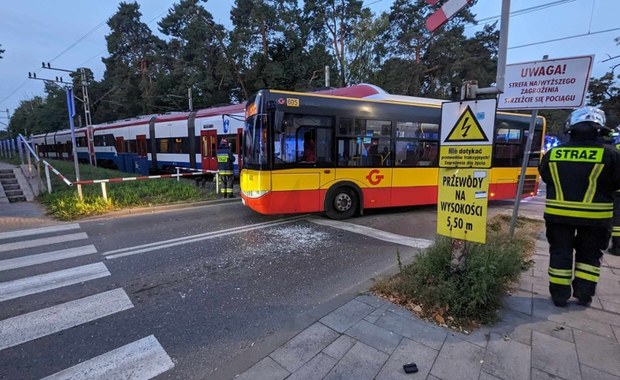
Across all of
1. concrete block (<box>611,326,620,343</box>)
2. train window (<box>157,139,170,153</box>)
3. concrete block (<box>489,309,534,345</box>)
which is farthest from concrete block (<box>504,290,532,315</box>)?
train window (<box>157,139,170,153</box>)

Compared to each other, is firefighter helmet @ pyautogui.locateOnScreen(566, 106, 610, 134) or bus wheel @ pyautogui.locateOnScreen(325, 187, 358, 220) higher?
firefighter helmet @ pyautogui.locateOnScreen(566, 106, 610, 134)

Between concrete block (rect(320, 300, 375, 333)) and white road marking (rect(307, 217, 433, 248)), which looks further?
white road marking (rect(307, 217, 433, 248))

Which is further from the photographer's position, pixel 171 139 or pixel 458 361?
pixel 171 139

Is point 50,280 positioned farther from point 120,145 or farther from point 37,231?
point 120,145

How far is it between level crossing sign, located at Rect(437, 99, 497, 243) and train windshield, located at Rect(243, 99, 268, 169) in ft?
14.6

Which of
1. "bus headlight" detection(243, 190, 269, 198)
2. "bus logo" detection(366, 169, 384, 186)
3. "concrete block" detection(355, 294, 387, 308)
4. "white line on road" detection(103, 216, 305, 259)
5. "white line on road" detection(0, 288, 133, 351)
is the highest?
"bus logo" detection(366, 169, 384, 186)

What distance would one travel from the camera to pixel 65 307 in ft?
12.7

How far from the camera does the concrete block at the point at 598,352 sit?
253cm

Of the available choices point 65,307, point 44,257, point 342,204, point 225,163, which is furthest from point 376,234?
point 225,163

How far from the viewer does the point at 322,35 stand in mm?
31219

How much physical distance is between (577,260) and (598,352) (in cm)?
111

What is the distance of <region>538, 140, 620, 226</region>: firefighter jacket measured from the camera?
3150 mm

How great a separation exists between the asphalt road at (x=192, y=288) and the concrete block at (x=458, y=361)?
1303mm

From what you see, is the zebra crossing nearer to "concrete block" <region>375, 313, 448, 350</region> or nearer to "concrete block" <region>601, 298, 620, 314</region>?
"concrete block" <region>375, 313, 448, 350</region>
